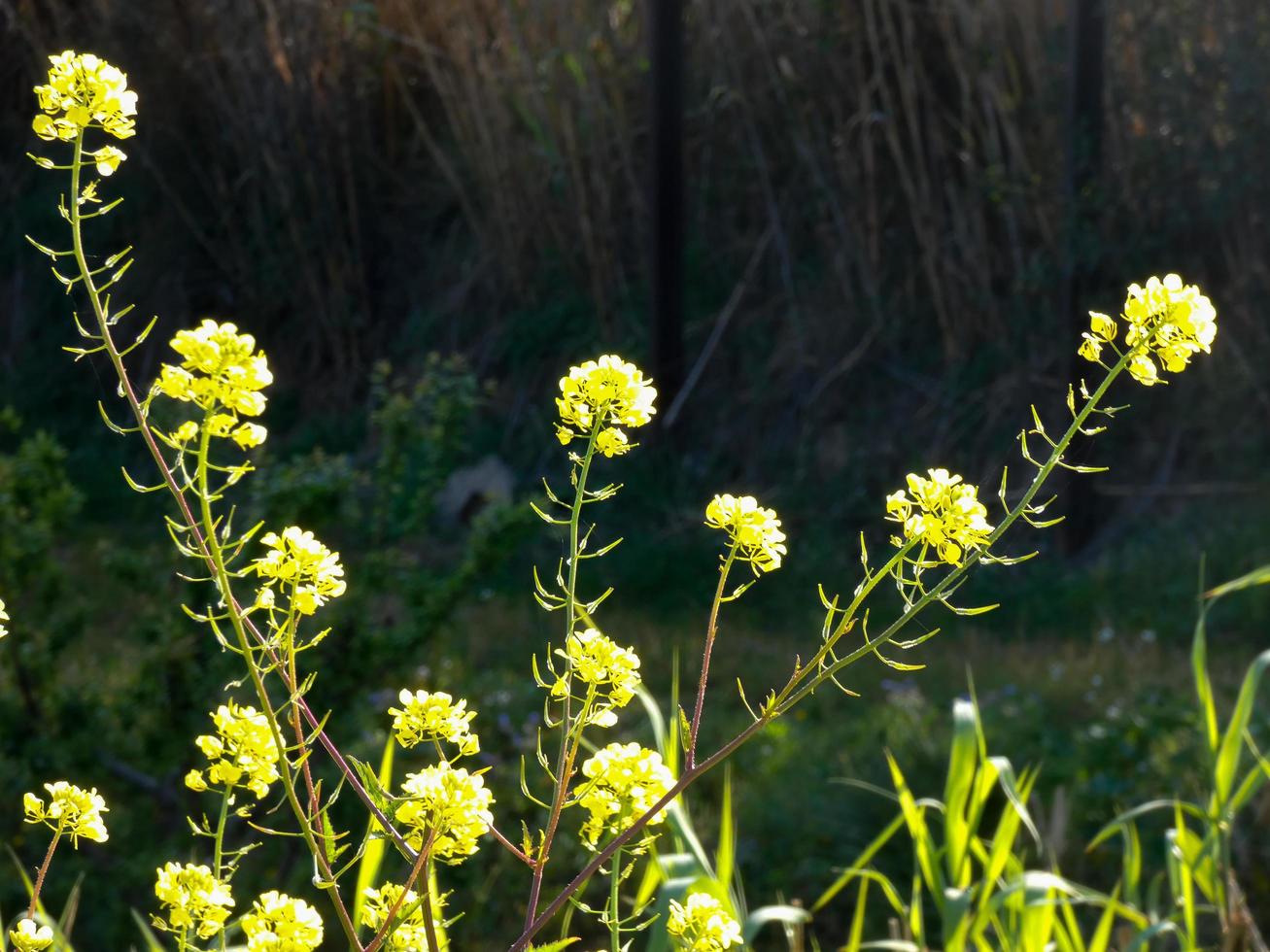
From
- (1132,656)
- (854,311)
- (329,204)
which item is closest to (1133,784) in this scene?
(1132,656)

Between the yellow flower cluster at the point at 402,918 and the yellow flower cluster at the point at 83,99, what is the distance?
52 cm

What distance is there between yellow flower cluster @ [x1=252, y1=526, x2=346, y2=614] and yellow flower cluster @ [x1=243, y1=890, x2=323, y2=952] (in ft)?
0.60

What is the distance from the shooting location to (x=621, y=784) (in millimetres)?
1031

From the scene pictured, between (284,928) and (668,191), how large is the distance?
453 centimetres

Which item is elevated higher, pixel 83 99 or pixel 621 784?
pixel 83 99

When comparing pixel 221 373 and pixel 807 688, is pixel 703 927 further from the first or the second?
pixel 221 373

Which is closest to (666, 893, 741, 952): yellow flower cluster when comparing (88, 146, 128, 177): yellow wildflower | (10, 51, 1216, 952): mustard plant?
(10, 51, 1216, 952): mustard plant

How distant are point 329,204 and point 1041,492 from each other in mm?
3468

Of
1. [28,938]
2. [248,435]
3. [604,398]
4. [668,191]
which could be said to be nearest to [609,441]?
[604,398]

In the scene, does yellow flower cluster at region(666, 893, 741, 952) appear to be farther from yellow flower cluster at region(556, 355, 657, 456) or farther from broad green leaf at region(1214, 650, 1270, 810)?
broad green leaf at region(1214, 650, 1270, 810)

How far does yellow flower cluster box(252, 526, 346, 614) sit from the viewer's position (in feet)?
3.04

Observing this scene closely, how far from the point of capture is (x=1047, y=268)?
5.36m

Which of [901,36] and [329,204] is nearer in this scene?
[901,36]

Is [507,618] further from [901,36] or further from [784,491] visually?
[901,36]
